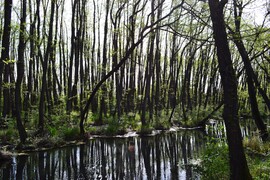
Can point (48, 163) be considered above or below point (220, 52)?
below

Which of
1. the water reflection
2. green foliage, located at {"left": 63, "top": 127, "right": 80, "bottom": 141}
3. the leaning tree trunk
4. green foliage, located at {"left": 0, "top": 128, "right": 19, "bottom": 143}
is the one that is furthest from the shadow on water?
green foliage, located at {"left": 0, "top": 128, "right": 19, "bottom": 143}

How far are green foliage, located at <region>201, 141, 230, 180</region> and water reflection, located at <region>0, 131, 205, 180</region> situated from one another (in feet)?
5.29

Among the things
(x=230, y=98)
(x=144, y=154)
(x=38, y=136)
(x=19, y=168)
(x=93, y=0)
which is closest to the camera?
(x=230, y=98)

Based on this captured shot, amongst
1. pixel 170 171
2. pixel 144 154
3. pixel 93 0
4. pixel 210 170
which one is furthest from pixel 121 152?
pixel 93 0

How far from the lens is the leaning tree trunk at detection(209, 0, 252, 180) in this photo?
21.0 ft

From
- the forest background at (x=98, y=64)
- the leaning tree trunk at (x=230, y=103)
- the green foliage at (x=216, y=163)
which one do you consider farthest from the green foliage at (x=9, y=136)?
the leaning tree trunk at (x=230, y=103)

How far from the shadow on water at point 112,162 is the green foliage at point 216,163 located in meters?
0.54

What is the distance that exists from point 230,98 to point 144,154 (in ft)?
26.0

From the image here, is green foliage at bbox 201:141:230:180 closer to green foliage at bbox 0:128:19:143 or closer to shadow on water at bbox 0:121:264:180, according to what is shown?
shadow on water at bbox 0:121:264:180

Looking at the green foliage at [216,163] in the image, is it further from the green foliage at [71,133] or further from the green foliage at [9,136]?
the green foliage at [9,136]

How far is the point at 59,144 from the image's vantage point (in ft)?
54.3

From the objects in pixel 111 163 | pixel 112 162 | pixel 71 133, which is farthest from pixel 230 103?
pixel 71 133

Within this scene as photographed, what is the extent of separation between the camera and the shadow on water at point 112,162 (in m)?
9.81

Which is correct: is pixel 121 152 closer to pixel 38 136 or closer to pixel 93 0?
pixel 38 136
